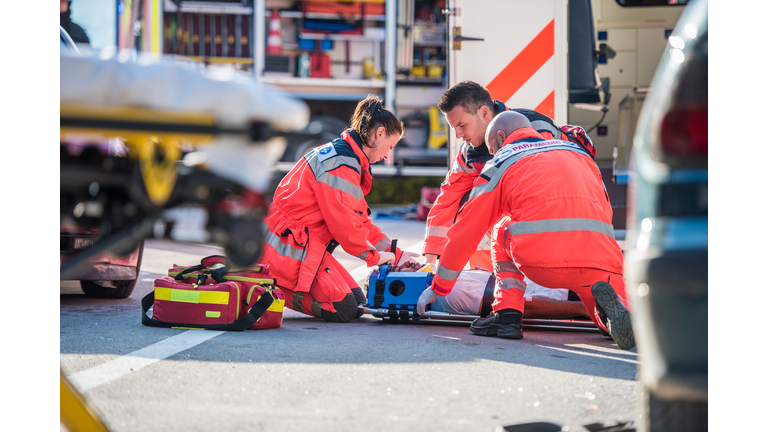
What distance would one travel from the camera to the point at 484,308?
4.06 m

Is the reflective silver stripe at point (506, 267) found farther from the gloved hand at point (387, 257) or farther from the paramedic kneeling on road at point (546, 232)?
the gloved hand at point (387, 257)

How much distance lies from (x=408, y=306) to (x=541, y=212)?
1.05 meters

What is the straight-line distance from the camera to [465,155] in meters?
4.66

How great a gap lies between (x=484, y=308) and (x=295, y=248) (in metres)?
1.12

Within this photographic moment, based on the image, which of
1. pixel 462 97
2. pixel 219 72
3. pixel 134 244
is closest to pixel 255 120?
pixel 219 72

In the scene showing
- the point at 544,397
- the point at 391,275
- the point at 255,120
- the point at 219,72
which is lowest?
the point at 544,397

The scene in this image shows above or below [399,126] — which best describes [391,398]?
below

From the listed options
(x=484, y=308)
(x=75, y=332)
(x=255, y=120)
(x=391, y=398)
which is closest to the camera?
(x=255, y=120)

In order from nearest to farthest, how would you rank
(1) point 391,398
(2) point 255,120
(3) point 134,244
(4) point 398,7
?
(2) point 255,120 < (3) point 134,244 < (1) point 391,398 < (4) point 398,7

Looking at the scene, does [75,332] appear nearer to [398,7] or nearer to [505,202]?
[505,202]

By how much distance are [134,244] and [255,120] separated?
0.46 metres

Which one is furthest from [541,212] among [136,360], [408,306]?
[136,360]

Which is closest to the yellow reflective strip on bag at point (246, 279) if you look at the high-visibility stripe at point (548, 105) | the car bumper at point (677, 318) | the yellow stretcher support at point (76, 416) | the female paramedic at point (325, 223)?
the female paramedic at point (325, 223)

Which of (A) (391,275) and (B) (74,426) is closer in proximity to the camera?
(B) (74,426)
